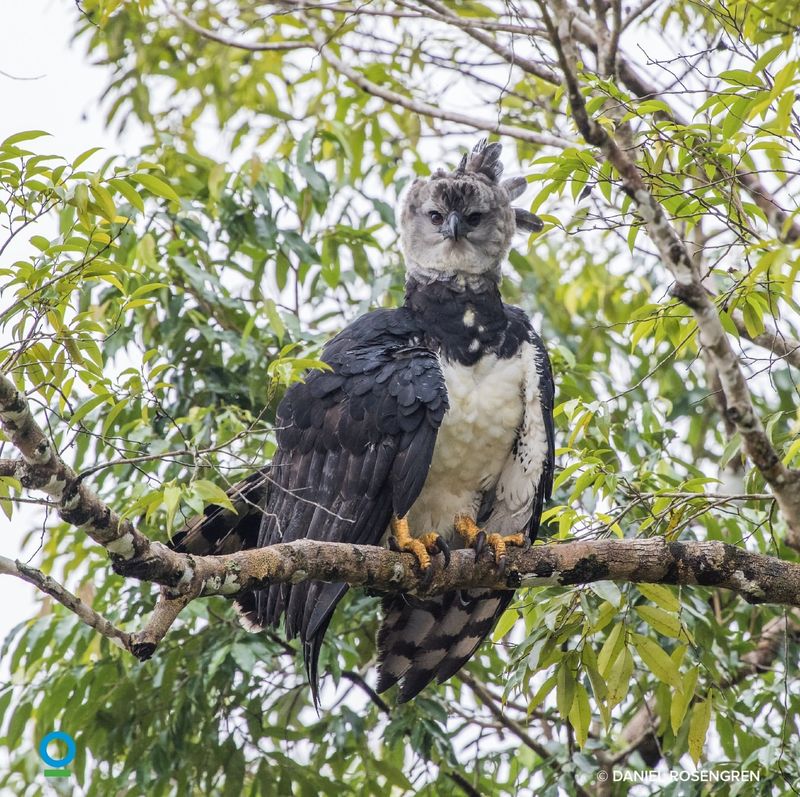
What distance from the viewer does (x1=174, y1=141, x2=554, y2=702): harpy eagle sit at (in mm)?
3289

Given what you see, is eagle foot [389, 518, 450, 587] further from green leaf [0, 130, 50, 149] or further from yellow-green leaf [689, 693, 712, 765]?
green leaf [0, 130, 50, 149]

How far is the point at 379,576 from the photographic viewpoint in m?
2.93

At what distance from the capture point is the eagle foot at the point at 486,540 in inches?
129

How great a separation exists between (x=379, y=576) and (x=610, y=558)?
0.62 metres

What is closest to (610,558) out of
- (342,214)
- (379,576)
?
(379,576)

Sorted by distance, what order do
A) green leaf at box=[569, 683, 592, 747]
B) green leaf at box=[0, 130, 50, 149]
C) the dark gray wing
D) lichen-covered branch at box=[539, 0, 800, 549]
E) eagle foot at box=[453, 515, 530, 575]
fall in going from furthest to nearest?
the dark gray wing → eagle foot at box=[453, 515, 530, 575] → green leaf at box=[569, 683, 592, 747] → green leaf at box=[0, 130, 50, 149] → lichen-covered branch at box=[539, 0, 800, 549]

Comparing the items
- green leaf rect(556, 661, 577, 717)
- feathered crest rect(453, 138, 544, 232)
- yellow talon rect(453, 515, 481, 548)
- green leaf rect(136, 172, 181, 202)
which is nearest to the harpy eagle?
yellow talon rect(453, 515, 481, 548)

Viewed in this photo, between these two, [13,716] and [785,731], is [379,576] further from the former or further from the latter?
[13,716]

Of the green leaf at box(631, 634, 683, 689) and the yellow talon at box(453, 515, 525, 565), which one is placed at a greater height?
the yellow talon at box(453, 515, 525, 565)

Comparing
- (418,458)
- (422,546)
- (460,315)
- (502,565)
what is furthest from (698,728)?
(460,315)

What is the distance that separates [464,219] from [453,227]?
16 cm

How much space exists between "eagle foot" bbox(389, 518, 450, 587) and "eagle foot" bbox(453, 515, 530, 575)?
13cm

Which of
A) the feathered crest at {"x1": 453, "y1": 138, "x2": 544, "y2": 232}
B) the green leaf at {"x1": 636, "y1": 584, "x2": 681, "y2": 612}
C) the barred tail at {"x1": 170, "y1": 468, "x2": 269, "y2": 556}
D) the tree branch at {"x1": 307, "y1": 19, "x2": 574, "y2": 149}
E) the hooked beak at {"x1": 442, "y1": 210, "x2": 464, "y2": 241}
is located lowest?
the green leaf at {"x1": 636, "y1": 584, "x2": 681, "y2": 612}

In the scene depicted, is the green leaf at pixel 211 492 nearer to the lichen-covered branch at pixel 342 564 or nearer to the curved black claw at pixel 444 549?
the lichen-covered branch at pixel 342 564
